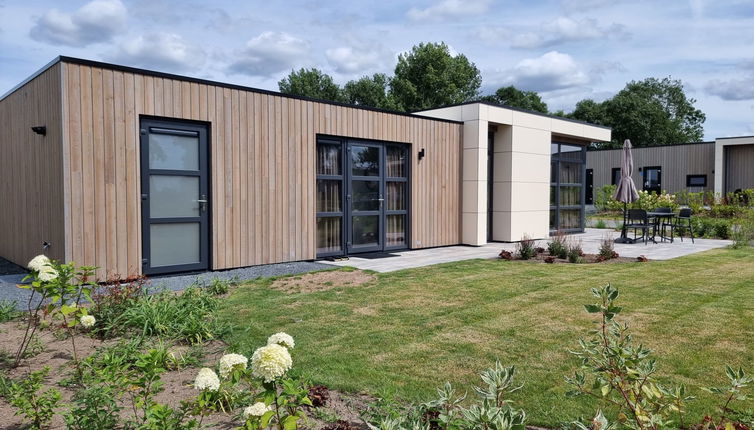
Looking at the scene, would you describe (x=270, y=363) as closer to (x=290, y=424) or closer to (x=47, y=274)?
(x=290, y=424)

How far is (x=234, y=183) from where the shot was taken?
8.03 metres

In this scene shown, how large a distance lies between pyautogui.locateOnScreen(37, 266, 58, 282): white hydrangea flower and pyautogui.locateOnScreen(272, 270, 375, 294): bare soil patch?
3.42 metres

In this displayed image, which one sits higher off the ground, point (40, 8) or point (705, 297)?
point (40, 8)

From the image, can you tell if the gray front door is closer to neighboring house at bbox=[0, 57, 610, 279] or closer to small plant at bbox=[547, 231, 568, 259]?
neighboring house at bbox=[0, 57, 610, 279]

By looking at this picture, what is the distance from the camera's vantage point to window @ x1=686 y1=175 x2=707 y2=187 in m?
26.4

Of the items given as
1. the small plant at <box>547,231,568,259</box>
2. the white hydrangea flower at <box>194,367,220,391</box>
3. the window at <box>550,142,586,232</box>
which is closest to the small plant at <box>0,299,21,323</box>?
the white hydrangea flower at <box>194,367,220,391</box>

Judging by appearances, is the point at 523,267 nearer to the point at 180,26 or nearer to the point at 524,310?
the point at 524,310

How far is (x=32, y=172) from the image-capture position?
7.84m

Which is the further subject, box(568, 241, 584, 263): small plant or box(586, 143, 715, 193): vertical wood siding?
box(586, 143, 715, 193): vertical wood siding

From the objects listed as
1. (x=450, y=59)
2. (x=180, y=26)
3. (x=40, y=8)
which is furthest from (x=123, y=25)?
(x=450, y=59)

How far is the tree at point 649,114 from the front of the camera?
44.7 metres

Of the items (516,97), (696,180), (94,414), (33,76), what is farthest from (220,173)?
(516,97)

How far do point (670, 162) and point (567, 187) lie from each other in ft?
53.9

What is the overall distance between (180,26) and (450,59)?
30724 millimetres
